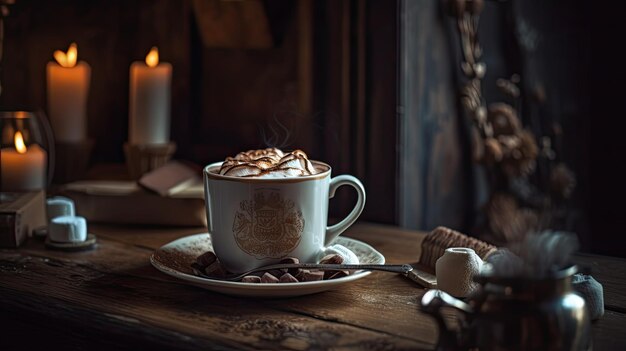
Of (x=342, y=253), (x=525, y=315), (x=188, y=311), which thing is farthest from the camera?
(x=342, y=253)

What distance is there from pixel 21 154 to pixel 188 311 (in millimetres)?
644

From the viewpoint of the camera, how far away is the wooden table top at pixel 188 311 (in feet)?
2.75

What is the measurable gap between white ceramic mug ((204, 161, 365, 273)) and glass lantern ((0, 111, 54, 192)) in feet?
1.75

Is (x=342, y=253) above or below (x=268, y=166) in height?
below

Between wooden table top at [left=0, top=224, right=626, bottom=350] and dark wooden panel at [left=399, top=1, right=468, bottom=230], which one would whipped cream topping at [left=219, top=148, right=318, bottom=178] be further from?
dark wooden panel at [left=399, top=1, right=468, bottom=230]

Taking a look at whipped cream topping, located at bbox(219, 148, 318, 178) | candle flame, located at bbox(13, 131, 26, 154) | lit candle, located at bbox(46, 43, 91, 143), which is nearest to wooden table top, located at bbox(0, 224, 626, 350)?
whipped cream topping, located at bbox(219, 148, 318, 178)

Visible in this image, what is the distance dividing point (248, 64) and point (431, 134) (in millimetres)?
374

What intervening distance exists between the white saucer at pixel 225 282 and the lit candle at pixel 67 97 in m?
0.55

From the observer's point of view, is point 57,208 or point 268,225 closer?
point 268,225

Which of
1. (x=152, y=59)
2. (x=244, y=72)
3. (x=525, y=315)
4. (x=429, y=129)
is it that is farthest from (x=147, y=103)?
(x=525, y=315)

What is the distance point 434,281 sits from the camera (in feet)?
3.34

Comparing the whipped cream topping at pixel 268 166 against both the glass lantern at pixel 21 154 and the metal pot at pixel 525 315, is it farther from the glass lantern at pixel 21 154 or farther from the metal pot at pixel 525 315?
the glass lantern at pixel 21 154

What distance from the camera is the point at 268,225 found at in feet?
Result: 3.19

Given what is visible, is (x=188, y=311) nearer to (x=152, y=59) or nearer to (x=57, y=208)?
(x=57, y=208)
